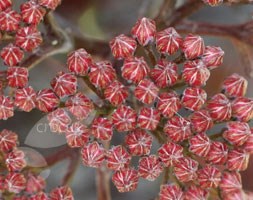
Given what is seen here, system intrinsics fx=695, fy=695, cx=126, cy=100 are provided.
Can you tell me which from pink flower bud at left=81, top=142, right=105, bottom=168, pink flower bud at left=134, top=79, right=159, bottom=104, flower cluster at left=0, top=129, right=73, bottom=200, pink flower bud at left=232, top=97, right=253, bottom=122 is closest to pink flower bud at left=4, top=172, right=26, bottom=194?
flower cluster at left=0, top=129, right=73, bottom=200

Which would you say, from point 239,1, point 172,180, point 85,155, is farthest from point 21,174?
point 239,1

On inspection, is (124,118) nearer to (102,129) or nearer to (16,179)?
(102,129)

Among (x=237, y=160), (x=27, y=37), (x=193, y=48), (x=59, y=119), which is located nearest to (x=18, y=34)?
(x=27, y=37)

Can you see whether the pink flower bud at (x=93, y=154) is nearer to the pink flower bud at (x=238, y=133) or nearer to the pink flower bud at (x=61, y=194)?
the pink flower bud at (x=61, y=194)

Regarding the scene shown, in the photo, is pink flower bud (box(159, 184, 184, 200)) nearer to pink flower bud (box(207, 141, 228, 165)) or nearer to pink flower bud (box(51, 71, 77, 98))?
pink flower bud (box(207, 141, 228, 165))

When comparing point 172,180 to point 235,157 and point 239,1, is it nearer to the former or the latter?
point 235,157

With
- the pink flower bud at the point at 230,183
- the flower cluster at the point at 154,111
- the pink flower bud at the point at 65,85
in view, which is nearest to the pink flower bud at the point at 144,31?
the flower cluster at the point at 154,111
